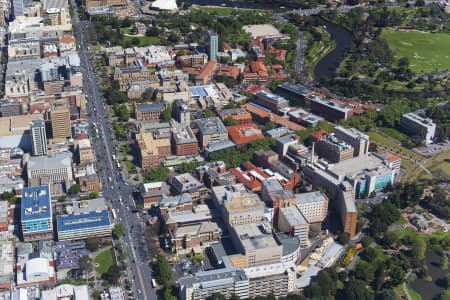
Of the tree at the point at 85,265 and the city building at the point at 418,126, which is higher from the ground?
the city building at the point at 418,126

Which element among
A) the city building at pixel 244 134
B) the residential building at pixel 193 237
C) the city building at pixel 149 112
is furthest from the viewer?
the city building at pixel 149 112

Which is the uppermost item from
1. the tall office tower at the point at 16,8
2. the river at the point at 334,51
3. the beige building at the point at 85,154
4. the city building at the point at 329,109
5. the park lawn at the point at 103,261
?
the tall office tower at the point at 16,8

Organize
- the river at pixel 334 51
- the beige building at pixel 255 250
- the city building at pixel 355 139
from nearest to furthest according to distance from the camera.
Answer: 1. the beige building at pixel 255 250
2. the city building at pixel 355 139
3. the river at pixel 334 51

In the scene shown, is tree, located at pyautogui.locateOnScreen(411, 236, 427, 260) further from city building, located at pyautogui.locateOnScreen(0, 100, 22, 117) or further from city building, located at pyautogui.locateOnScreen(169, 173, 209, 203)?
city building, located at pyautogui.locateOnScreen(0, 100, 22, 117)

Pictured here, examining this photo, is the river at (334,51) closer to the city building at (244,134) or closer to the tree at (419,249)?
the city building at (244,134)

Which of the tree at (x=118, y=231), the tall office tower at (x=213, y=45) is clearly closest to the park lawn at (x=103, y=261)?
the tree at (x=118, y=231)

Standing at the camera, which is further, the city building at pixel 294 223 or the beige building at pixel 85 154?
the beige building at pixel 85 154

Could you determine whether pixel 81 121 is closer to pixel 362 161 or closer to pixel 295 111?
pixel 295 111
